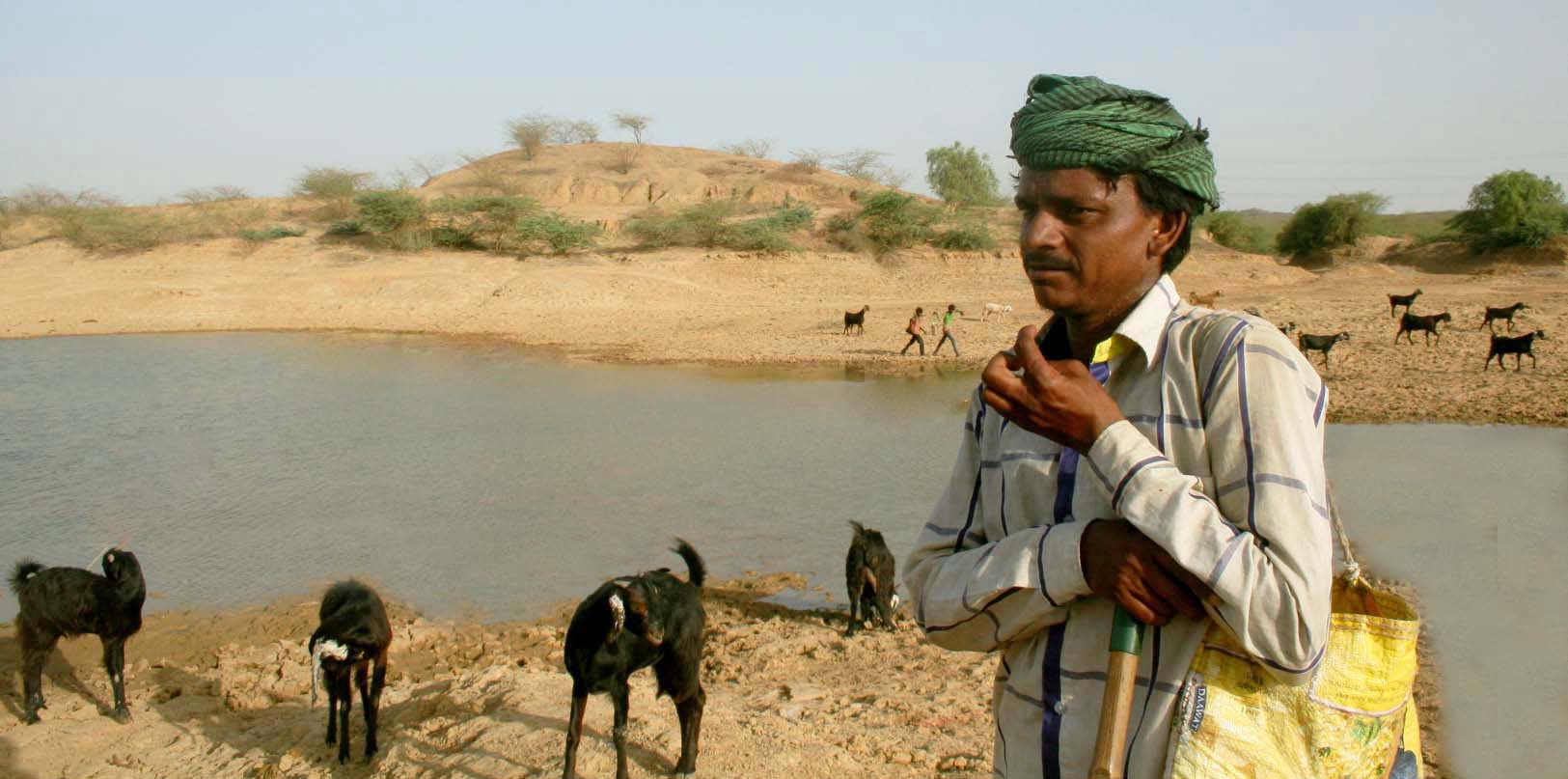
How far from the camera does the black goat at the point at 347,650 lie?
5527 millimetres

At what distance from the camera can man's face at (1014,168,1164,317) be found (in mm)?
1599

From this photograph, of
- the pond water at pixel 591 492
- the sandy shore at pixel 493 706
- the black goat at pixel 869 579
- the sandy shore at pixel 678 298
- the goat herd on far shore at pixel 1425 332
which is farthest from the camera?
the sandy shore at pixel 678 298

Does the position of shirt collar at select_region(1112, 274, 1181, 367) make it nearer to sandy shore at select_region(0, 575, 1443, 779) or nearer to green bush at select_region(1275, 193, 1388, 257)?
sandy shore at select_region(0, 575, 1443, 779)

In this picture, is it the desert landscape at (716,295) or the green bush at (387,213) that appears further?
the green bush at (387,213)

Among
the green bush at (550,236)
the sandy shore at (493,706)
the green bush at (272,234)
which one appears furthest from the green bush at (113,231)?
→ the sandy shore at (493,706)

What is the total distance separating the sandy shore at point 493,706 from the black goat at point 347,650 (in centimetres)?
18

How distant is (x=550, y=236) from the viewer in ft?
111

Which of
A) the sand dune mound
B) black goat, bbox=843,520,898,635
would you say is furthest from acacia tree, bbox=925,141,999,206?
black goat, bbox=843,520,898,635

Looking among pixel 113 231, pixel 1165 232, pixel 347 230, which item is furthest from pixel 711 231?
pixel 1165 232

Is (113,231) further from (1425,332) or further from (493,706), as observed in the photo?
(1425,332)

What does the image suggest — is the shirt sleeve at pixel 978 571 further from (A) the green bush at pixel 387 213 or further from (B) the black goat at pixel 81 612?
(A) the green bush at pixel 387 213

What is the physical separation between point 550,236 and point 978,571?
1313 inches

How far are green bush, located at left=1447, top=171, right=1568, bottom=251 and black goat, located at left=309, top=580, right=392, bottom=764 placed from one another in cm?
3668

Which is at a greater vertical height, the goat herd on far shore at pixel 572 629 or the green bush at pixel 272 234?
the green bush at pixel 272 234
